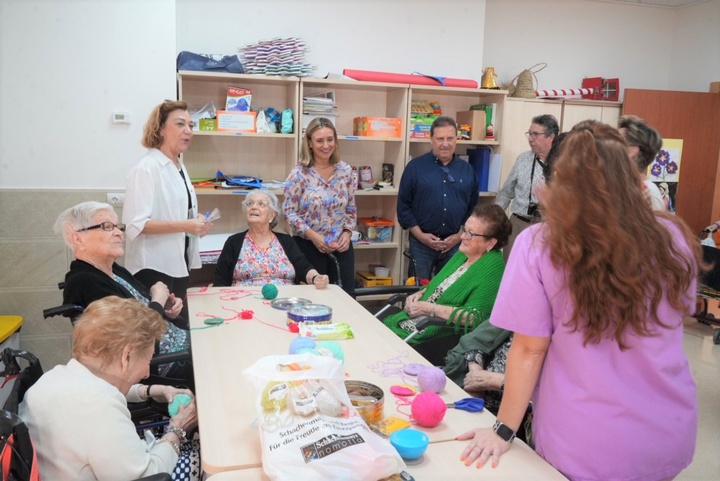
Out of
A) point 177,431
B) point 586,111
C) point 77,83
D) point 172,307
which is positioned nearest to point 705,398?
point 586,111

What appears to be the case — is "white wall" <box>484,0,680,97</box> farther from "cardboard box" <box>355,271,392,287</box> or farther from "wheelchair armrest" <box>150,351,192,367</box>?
"wheelchair armrest" <box>150,351,192,367</box>

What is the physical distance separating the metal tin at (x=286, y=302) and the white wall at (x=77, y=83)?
1690mm

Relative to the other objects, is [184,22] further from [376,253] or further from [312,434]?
[312,434]

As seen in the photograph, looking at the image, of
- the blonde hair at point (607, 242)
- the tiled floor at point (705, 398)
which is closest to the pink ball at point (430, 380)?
the blonde hair at point (607, 242)

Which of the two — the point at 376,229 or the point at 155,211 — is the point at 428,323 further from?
the point at 376,229

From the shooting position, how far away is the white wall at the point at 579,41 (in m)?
5.57

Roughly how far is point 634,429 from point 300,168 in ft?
9.11

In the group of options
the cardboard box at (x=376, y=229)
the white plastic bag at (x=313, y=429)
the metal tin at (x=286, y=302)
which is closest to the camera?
the white plastic bag at (x=313, y=429)

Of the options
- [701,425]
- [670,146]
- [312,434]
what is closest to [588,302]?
[312,434]

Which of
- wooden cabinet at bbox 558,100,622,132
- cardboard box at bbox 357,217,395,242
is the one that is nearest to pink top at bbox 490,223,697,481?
cardboard box at bbox 357,217,395,242

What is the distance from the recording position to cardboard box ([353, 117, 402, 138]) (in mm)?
4613

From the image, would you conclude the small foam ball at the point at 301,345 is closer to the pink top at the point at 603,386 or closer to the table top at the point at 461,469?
the table top at the point at 461,469

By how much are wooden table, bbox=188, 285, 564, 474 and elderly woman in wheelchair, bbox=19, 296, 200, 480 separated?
19 centimetres

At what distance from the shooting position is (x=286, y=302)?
9.24ft
